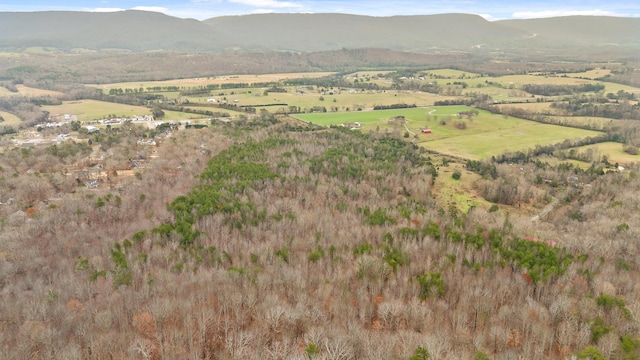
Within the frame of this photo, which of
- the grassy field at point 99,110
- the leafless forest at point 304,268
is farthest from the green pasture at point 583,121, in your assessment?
the grassy field at point 99,110

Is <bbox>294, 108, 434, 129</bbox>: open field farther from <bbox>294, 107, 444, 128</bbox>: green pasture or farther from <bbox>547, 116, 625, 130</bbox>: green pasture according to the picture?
<bbox>547, 116, 625, 130</bbox>: green pasture

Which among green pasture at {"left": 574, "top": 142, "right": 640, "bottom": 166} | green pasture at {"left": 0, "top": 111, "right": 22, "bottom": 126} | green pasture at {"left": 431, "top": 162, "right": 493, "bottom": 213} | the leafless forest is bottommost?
green pasture at {"left": 431, "top": 162, "right": 493, "bottom": 213}

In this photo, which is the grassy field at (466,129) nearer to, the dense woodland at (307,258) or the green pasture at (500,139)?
the green pasture at (500,139)

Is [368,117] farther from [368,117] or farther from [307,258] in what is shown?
[307,258]

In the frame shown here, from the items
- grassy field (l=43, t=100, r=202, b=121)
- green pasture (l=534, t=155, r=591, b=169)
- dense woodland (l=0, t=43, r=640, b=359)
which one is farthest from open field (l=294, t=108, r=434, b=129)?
dense woodland (l=0, t=43, r=640, b=359)

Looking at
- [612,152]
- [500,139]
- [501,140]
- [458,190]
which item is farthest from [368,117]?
[612,152]

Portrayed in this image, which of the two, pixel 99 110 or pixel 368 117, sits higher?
pixel 99 110

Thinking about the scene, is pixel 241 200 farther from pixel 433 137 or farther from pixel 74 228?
pixel 433 137
